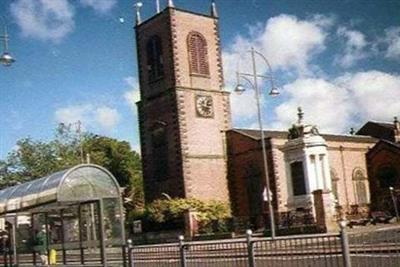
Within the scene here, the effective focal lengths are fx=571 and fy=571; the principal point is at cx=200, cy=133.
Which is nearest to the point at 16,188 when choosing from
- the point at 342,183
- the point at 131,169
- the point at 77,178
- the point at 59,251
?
the point at 59,251

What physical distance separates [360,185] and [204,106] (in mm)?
16831

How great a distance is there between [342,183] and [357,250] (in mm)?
42048

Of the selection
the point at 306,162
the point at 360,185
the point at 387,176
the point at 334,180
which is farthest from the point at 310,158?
the point at 360,185

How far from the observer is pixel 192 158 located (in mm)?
44562

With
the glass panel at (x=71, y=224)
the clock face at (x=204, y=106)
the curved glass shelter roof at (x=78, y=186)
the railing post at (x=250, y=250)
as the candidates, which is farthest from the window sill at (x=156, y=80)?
the railing post at (x=250, y=250)

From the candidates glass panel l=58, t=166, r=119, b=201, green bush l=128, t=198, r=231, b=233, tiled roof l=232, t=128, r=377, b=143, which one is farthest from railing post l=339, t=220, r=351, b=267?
tiled roof l=232, t=128, r=377, b=143

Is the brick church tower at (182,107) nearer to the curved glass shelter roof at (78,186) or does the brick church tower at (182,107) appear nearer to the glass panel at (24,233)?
the glass panel at (24,233)

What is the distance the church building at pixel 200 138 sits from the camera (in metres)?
43.8

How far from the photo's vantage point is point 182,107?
148ft

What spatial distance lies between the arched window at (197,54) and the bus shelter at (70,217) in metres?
25.5

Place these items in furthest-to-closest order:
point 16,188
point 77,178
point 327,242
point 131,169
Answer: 1. point 131,169
2. point 16,188
3. point 77,178
4. point 327,242

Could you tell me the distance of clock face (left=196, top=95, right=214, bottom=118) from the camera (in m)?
46.0

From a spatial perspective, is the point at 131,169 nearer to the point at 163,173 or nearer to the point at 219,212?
the point at 163,173

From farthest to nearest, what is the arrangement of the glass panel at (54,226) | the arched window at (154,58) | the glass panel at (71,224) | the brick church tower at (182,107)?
the arched window at (154,58)
the brick church tower at (182,107)
the glass panel at (54,226)
the glass panel at (71,224)
